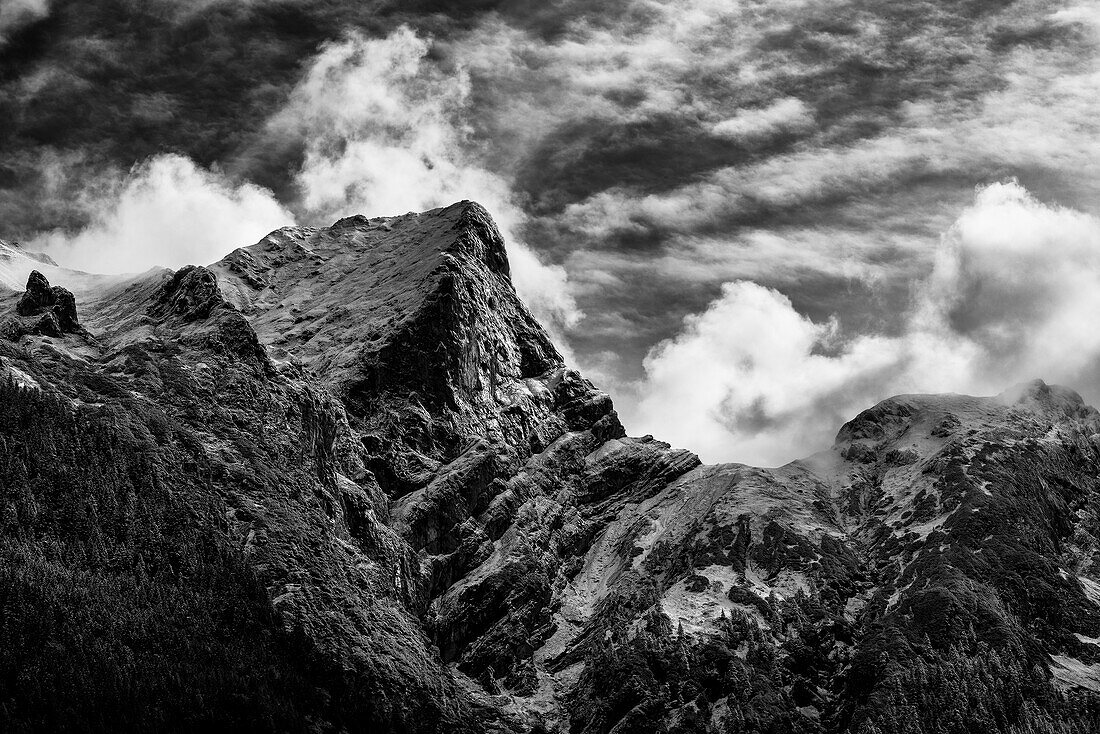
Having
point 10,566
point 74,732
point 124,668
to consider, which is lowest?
point 74,732

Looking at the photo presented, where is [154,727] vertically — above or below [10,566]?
below

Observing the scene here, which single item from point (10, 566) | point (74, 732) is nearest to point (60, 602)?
point (10, 566)

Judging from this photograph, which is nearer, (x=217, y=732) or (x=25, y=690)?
(x=25, y=690)

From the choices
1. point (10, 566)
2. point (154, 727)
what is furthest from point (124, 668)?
point (10, 566)

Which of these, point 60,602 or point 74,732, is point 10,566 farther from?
point 74,732

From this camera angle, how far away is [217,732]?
655 feet

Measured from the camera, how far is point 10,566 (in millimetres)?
197500

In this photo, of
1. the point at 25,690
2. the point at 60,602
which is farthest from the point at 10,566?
the point at 25,690

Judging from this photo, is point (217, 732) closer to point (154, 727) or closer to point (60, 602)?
point (154, 727)

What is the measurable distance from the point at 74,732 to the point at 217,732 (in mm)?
24533

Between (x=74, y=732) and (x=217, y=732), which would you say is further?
(x=217, y=732)

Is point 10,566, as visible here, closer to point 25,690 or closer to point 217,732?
point 25,690

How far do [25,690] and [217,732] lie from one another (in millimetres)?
33156

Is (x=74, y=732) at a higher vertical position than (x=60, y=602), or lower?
lower
